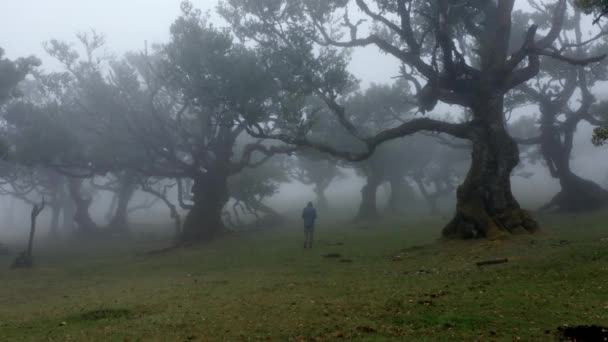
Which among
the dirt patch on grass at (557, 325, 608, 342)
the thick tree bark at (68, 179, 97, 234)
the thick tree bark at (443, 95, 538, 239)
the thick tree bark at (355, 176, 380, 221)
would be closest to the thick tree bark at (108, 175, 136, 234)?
the thick tree bark at (68, 179, 97, 234)

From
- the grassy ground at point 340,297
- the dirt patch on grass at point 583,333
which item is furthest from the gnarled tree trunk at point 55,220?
the dirt patch on grass at point 583,333

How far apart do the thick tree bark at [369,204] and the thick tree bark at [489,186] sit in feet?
76.0

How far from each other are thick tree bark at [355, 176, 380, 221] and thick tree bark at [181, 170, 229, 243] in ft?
47.3

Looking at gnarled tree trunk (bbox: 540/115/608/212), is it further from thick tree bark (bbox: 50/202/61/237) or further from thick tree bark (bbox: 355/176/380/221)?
thick tree bark (bbox: 50/202/61/237)

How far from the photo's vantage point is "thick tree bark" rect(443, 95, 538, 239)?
77.0 ft

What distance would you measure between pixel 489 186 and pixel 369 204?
24.6 metres

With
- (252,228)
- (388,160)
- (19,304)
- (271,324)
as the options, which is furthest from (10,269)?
(388,160)

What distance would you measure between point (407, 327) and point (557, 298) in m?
3.51

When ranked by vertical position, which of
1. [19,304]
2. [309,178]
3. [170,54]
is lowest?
[19,304]

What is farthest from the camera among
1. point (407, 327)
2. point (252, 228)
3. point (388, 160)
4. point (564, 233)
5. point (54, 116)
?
point (388, 160)

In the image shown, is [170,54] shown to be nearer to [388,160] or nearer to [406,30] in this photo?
[406,30]

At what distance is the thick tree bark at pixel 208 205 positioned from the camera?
37.2 m

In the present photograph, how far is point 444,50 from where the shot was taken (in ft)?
78.5

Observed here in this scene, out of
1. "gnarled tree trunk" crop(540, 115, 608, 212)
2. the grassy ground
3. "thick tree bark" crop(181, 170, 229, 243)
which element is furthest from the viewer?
"thick tree bark" crop(181, 170, 229, 243)
